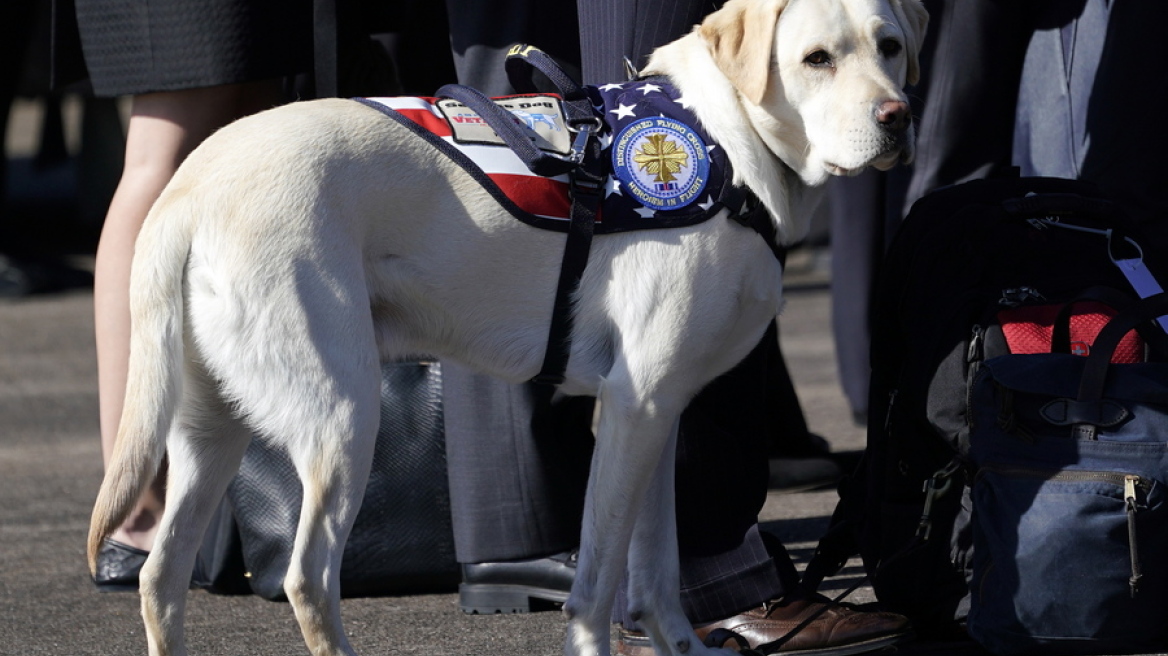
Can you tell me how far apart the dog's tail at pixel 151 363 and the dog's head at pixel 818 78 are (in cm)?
107

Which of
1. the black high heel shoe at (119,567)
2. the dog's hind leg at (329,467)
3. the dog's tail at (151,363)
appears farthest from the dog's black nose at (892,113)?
the black high heel shoe at (119,567)

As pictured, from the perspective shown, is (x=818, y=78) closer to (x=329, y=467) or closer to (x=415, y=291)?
(x=415, y=291)

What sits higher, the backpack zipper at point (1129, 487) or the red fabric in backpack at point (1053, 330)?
the red fabric in backpack at point (1053, 330)

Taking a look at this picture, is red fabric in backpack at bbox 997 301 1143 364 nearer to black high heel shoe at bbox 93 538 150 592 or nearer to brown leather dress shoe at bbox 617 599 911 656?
brown leather dress shoe at bbox 617 599 911 656

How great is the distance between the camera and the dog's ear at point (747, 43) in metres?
2.64

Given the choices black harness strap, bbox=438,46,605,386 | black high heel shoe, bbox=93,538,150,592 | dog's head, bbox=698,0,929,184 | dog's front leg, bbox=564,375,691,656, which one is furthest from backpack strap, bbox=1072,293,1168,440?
black high heel shoe, bbox=93,538,150,592

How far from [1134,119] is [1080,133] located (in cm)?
15

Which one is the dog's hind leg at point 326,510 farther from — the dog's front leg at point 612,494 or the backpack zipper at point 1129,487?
the backpack zipper at point 1129,487

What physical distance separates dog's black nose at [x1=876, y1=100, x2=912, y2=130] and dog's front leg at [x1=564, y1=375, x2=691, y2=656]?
0.65 m

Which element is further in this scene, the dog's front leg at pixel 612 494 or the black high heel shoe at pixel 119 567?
the black high heel shoe at pixel 119 567

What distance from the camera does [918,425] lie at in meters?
3.08

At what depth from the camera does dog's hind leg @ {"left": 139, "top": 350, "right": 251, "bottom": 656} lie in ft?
8.80

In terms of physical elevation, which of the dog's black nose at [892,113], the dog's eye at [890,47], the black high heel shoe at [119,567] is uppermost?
the dog's eye at [890,47]

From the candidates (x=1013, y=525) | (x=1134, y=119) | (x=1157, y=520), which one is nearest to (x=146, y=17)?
(x=1013, y=525)
